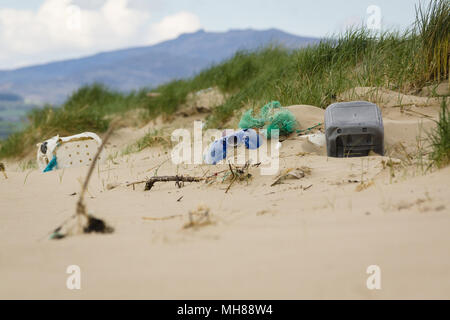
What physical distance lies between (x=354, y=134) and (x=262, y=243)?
208 centimetres

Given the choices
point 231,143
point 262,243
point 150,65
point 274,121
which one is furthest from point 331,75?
point 150,65

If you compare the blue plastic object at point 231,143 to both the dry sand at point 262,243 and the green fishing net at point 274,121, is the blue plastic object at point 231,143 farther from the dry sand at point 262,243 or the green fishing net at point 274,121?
the dry sand at point 262,243

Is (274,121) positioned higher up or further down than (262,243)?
higher up

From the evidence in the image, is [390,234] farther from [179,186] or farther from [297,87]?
[297,87]

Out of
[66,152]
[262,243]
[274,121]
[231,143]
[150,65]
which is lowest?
[262,243]

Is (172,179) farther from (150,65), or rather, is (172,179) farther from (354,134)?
(150,65)

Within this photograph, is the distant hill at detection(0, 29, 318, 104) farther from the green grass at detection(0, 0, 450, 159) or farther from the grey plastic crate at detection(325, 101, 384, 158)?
the grey plastic crate at detection(325, 101, 384, 158)

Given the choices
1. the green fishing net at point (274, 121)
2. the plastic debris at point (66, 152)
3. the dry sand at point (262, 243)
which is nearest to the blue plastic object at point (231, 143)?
the green fishing net at point (274, 121)

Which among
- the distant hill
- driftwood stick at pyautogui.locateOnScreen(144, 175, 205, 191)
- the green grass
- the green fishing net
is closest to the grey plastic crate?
the green fishing net

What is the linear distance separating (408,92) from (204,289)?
444 centimetres

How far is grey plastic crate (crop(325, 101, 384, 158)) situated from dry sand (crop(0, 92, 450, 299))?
520 millimetres

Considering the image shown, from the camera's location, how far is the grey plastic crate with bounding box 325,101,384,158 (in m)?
3.58

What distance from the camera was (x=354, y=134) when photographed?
3598 millimetres

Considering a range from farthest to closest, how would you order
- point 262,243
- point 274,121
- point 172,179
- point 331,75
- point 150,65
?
point 150,65 → point 331,75 → point 274,121 → point 172,179 → point 262,243
